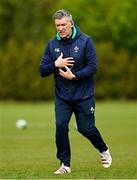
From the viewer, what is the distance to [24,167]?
14.1m

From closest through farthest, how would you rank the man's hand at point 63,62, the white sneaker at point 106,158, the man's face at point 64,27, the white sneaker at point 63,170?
the man's face at point 64,27, the man's hand at point 63,62, the white sneaker at point 63,170, the white sneaker at point 106,158

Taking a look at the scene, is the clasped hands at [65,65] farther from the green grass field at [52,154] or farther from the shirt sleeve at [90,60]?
the green grass field at [52,154]

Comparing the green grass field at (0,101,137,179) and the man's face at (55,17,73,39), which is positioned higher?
the man's face at (55,17,73,39)

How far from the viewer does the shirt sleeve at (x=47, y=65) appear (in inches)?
505

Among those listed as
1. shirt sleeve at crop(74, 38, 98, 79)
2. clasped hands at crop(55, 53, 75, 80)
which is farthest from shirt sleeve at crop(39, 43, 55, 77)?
shirt sleeve at crop(74, 38, 98, 79)

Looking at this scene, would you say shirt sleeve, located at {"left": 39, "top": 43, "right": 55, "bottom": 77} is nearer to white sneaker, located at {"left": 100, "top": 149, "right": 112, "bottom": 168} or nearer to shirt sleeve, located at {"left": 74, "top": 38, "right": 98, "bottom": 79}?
shirt sleeve, located at {"left": 74, "top": 38, "right": 98, "bottom": 79}

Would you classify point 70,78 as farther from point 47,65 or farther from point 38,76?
point 38,76

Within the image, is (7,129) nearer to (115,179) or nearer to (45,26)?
(115,179)

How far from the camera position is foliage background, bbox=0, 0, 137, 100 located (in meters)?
62.1

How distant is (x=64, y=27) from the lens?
41.4 feet

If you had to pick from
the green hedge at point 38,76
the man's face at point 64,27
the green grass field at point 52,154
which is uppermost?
the man's face at point 64,27

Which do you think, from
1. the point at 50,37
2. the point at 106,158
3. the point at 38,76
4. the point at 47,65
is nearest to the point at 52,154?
the point at 106,158

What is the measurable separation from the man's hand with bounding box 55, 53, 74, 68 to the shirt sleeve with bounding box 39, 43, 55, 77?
3.9 inches

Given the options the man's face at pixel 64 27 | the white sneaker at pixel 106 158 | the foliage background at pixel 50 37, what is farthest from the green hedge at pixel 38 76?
the man's face at pixel 64 27
